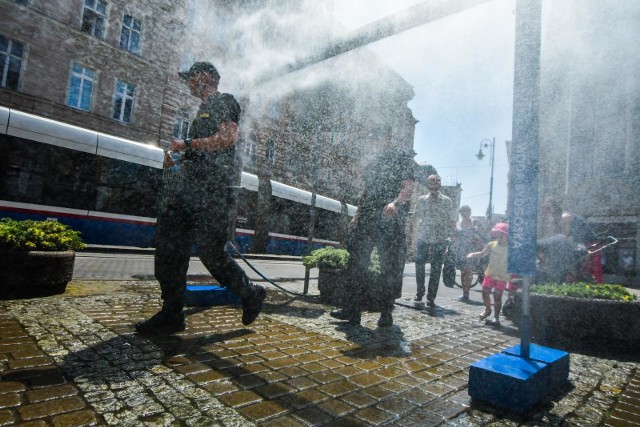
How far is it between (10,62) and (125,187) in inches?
354

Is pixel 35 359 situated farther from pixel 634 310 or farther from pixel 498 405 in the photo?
pixel 634 310

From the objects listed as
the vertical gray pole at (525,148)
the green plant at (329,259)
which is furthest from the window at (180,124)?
the vertical gray pole at (525,148)

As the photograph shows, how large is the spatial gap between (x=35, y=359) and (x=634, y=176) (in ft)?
67.4

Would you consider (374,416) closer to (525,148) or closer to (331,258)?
(525,148)

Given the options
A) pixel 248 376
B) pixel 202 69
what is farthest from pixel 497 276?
pixel 202 69

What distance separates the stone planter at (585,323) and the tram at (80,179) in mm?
6942

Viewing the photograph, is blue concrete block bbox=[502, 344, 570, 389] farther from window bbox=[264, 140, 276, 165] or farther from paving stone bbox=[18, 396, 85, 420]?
window bbox=[264, 140, 276, 165]

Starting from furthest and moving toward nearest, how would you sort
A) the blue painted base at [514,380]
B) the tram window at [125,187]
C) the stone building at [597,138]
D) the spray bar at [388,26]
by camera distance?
the stone building at [597,138]
the tram window at [125,187]
the spray bar at [388,26]
the blue painted base at [514,380]

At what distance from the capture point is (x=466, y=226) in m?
7.54

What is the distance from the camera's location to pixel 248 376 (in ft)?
6.39

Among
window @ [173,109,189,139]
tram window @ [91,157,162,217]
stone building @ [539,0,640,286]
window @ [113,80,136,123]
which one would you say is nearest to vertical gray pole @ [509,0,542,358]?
tram window @ [91,157,162,217]

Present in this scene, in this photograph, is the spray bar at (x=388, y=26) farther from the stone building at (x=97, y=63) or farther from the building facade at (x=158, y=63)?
the stone building at (x=97, y=63)

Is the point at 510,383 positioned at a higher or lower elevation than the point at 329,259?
lower

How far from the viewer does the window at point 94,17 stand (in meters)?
15.4
